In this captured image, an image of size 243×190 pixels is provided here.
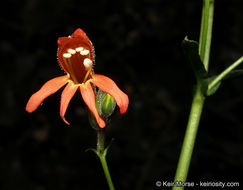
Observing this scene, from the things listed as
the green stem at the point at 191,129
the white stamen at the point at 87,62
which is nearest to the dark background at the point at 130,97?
the green stem at the point at 191,129

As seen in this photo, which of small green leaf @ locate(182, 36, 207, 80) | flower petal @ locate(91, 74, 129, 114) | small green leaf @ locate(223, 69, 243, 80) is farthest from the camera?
small green leaf @ locate(223, 69, 243, 80)

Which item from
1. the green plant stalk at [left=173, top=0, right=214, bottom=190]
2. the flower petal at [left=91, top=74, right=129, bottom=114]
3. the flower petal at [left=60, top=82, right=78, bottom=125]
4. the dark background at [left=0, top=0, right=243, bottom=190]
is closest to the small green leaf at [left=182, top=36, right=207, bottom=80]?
the green plant stalk at [left=173, top=0, right=214, bottom=190]

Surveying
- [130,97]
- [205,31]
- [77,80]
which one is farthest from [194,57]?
[130,97]

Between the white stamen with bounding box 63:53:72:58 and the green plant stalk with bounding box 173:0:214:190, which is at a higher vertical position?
the white stamen with bounding box 63:53:72:58

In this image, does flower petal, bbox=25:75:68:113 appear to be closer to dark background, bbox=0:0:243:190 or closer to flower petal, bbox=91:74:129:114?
flower petal, bbox=91:74:129:114

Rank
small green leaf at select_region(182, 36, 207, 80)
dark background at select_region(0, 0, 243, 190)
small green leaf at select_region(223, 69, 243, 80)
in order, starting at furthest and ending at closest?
1. dark background at select_region(0, 0, 243, 190)
2. small green leaf at select_region(223, 69, 243, 80)
3. small green leaf at select_region(182, 36, 207, 80)

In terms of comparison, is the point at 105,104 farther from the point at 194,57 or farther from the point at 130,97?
the point at 130,97

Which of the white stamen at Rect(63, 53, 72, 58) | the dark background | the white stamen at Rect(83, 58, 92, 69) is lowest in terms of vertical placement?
the dark background

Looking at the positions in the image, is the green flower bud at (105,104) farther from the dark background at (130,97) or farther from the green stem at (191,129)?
the dark background at (130,97)
